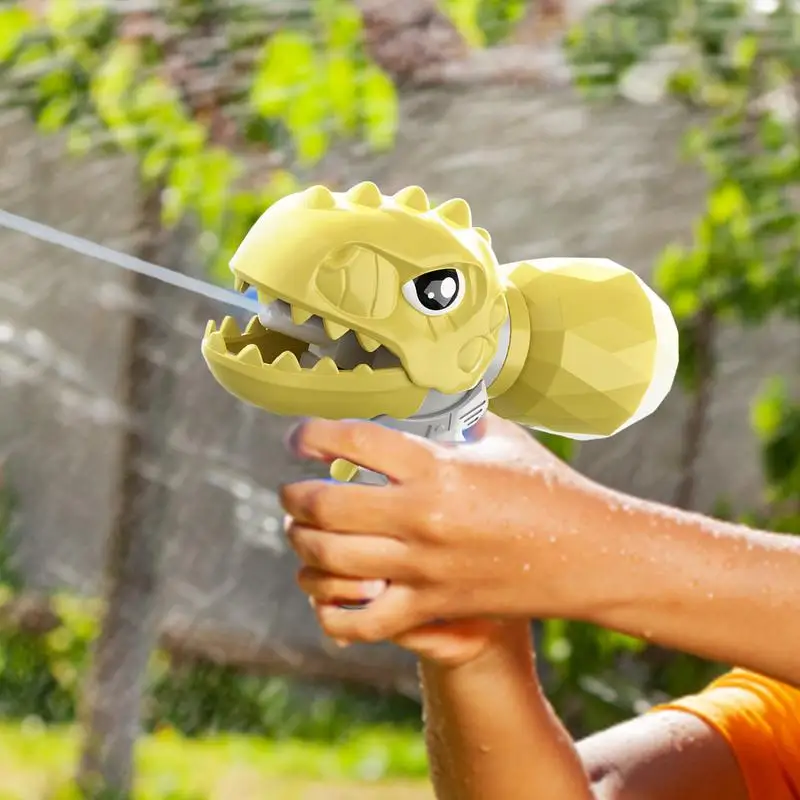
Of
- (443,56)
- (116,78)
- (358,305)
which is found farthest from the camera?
(443,56)

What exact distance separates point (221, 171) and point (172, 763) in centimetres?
51

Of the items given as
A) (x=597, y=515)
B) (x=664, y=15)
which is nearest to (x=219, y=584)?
(x=664, y=15)

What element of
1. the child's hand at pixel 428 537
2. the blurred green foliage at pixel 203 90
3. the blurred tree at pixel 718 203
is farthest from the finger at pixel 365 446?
the blurred tree at pixel 718 203

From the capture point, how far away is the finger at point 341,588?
0.67 ft

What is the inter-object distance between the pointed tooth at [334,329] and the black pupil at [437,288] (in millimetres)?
15

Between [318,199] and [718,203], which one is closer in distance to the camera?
[318,199]

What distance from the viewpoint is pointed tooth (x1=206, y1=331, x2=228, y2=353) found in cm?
19

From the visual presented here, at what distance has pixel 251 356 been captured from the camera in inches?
7.4

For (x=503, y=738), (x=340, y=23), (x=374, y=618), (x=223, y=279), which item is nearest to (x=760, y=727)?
(x=503, y=738)

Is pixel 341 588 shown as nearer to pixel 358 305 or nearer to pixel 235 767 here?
pixel 358 305

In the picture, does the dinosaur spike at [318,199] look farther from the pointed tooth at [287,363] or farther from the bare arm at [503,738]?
the bare arm at [503,738]

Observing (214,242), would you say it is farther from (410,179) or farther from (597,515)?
(597,515)

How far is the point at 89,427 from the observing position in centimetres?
97

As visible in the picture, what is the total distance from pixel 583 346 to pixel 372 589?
2.5 inches
